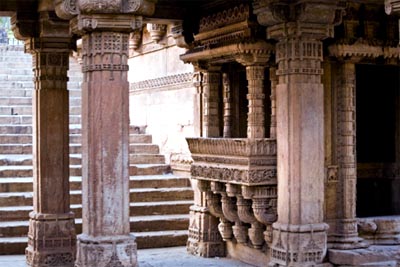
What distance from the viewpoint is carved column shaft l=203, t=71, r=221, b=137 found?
10562 millimetres

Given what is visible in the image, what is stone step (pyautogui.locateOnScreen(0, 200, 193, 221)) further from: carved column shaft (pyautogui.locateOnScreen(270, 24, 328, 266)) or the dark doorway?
carved column shaft (pyautogui.locateOnScreen(270, 24, 328, 266))

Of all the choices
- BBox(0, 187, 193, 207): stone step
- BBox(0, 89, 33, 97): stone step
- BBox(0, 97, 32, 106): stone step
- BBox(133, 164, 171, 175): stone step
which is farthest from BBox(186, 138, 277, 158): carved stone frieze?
BBox(0, 89, 33, 97): stone step

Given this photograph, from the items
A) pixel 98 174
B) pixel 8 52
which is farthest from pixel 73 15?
pixel 8 52

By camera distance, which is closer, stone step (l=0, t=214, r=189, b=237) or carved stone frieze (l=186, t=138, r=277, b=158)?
carved stone frieze (l=186, t=138, r=277, b=158)

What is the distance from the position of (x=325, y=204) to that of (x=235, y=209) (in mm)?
1215

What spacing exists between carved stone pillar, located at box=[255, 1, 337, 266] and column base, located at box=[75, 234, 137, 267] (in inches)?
76.2

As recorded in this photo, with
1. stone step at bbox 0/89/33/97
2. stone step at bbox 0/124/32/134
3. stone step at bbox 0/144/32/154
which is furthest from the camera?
stone step at bbox 0/89/33/97

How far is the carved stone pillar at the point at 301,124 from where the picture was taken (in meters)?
8.65

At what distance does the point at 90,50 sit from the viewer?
7.61 meters

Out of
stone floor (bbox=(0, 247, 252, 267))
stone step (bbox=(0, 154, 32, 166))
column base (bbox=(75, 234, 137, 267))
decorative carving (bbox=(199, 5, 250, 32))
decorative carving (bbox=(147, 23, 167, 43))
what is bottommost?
stone floor (bbox=(0, 247, 252, 267))

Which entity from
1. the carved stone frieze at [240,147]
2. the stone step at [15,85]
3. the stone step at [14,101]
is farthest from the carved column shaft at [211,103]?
the stone step at [15,85]

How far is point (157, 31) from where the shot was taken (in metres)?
13.7

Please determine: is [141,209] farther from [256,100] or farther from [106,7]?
[106,7]

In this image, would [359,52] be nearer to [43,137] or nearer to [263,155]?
[263,155]
